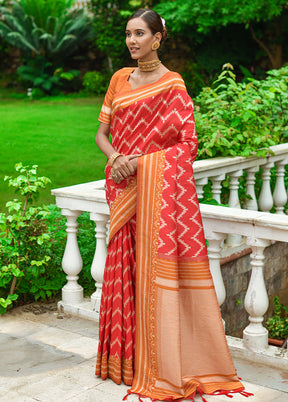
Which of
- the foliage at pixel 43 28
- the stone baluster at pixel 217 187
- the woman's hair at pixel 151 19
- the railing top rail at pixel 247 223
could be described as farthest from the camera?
the foliage at pixel 43 28

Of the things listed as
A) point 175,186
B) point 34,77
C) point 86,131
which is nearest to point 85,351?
point 175,186

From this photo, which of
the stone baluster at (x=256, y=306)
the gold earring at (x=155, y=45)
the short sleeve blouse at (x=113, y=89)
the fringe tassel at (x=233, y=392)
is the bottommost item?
the fringe tassel at (x=233, y=392)

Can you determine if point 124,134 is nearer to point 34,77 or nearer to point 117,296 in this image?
point 117,296

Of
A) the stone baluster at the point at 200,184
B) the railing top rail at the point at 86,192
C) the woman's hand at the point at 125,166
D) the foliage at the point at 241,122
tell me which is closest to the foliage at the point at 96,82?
the foliage at the point at 241,122

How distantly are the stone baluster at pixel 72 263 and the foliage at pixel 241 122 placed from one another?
1424 mm

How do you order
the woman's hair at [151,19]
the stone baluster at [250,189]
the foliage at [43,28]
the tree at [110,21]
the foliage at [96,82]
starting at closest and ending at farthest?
the woman's hair at [151,19] < the stone baluster at [250,189] < the tree at [110,21] < the foliage at [96,82] < the foliage at [43,28]

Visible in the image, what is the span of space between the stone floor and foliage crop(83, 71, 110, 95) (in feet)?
48.0

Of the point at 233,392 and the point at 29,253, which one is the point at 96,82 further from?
the point at 233,392

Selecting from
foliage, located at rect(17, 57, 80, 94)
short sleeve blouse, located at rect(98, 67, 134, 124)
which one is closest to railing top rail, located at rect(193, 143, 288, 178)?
short sleeve blouse, located at rect(98, 67, 134, 124)

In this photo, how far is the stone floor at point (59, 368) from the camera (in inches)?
131

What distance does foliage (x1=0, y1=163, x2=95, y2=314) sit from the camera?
14.5ft

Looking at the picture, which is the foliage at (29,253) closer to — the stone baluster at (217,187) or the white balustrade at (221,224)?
the white balustrade at (221,224)

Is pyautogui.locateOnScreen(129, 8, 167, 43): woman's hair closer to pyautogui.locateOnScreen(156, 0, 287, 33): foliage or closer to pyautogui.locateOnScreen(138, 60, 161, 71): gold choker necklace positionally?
pyautogui.locateOnScreen(138, 60, 161, 71): gold choker necklace

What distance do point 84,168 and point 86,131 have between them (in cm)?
329
